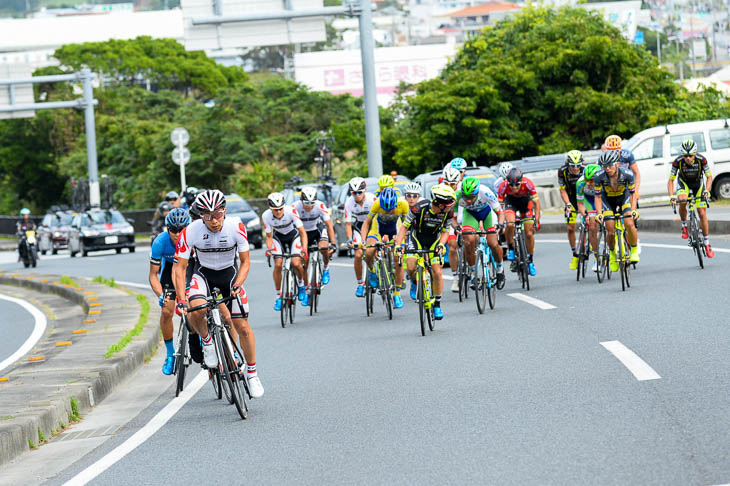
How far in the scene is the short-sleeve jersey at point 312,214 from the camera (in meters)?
16.7

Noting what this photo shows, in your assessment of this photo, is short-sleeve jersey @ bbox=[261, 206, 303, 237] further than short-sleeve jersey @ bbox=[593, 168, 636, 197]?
No

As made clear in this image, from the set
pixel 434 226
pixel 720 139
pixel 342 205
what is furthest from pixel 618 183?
pixel 720 139

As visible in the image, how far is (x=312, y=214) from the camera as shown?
55.2 feet

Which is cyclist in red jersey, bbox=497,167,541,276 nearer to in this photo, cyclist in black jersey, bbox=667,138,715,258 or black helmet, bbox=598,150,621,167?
black helmet, bbox=598,150,621,167

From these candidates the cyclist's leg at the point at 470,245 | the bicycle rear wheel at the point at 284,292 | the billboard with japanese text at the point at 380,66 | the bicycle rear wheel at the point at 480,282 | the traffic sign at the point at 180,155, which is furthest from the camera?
the billboard with japanese text at the point at 380,66

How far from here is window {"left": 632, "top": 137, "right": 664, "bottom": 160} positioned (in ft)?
101

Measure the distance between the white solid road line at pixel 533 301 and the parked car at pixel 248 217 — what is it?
18986mm

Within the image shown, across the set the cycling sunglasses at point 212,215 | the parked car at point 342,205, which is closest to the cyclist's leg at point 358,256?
the cycling sunglasses at point 212,215

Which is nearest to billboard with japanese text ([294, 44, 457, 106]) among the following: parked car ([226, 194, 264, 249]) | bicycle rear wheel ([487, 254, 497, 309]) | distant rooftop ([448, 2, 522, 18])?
parked car ([226, 194, 264, 249])

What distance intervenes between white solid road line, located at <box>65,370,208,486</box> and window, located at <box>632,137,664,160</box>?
21.6 m

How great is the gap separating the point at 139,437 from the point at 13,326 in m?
12.0

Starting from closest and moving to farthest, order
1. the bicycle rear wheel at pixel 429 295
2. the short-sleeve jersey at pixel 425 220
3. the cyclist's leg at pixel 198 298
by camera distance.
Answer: the cyclist's leg at pixel 198 298 → the bicycle rear wheel at pixel 429 295 → the short-sleeve jersey at pixel 425 220

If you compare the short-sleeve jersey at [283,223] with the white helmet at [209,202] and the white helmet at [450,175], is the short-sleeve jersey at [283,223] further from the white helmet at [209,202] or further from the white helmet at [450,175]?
the white helmet at [209,202]

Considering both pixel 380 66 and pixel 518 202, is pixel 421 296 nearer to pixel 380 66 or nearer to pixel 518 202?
pixel 518 202
